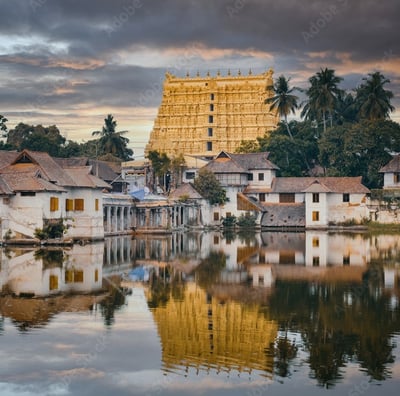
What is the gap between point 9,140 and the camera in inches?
3878

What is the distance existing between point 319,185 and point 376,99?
16.1m

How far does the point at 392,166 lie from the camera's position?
73.6m

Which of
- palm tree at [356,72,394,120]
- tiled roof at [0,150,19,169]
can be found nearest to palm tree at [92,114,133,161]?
palm tree at [356,72,394,120]

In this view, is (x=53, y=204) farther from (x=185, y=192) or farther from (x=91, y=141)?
(x=91, y=141)

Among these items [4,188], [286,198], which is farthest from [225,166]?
[4,188]

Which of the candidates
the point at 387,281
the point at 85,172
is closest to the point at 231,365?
the point at 387,281

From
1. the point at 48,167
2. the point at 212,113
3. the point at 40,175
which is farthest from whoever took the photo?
the point at 212,113

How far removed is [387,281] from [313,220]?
42.8m

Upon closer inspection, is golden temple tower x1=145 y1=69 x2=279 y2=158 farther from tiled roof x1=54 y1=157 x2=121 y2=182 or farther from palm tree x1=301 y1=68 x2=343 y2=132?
tiled roof x1=54 y1=157 x2=121 y2=182

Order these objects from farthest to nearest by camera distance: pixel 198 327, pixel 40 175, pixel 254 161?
pixel 254 161 < pixel 40 175 < pixel 198 327

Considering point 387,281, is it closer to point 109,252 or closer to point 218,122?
point 109,252

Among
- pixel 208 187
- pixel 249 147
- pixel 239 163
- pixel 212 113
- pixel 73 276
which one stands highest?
pixel 212 113

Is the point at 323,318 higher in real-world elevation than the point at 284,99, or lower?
lower

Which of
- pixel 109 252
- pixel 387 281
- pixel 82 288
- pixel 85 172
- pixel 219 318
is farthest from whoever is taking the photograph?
pixel 85 172
